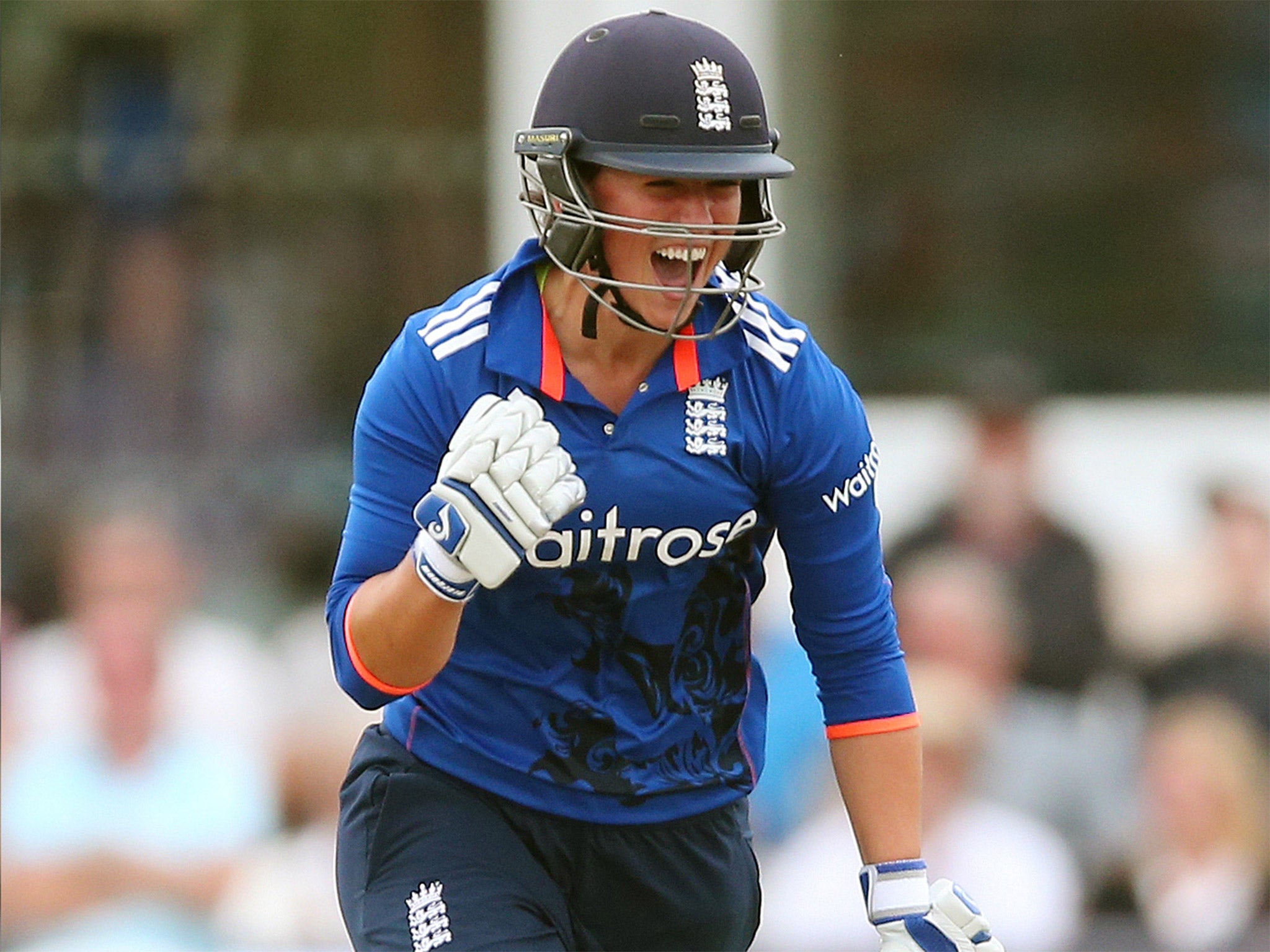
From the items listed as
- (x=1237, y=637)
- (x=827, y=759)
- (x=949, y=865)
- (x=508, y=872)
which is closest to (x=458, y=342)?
(x=508, y=872)

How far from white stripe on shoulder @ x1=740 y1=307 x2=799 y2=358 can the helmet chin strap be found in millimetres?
100

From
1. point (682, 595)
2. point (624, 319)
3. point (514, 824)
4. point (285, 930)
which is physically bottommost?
point (285, 930)

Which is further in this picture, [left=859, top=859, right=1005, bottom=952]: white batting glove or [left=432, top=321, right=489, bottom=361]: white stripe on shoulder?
[left=859, top=859, right=1005, bottom=952]: white batting glove

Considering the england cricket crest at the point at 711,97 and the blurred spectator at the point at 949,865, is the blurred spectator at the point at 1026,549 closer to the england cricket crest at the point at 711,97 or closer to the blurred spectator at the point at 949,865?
the blurred spectator at the point at 949,865

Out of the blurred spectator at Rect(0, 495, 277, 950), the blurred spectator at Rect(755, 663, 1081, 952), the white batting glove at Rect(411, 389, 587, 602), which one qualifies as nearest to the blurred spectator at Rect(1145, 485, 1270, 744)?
the blurred spectator at Rect(755, 663, 1081, 952)

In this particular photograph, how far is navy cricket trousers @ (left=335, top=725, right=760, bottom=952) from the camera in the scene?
307 centimetres

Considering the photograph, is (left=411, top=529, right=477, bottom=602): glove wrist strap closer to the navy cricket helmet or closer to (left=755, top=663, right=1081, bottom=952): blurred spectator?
the navy cricket helmet

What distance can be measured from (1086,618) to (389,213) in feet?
8.32

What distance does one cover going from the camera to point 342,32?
733 centimetres

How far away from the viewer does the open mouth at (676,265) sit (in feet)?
9.80

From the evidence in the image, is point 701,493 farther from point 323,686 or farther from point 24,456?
point 24,456

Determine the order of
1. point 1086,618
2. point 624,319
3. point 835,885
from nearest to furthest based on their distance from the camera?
point 624,319, point 835,885, point 1086,618

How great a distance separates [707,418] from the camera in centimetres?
308

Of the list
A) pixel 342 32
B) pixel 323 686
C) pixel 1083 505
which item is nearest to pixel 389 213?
pixel 342 32
